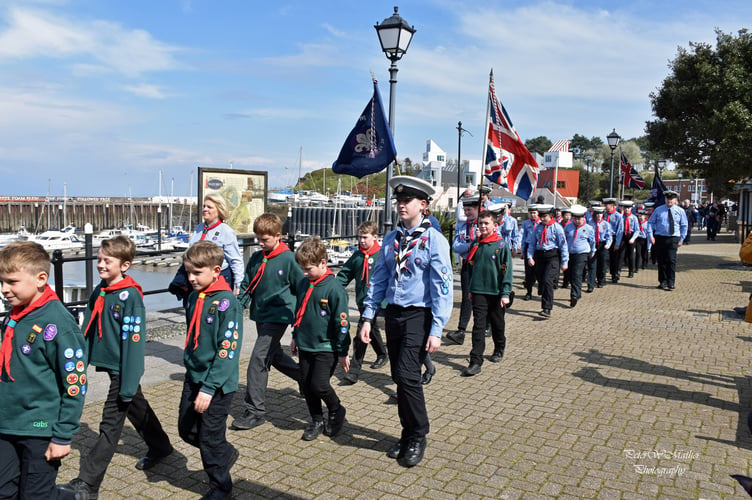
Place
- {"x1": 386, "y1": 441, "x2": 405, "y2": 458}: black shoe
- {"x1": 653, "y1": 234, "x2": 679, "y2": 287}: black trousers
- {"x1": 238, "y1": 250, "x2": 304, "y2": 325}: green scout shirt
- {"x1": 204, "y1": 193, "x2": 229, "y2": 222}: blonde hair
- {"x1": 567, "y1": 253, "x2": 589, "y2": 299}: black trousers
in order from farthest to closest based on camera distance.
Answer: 1. {"x1": 653, "y1": 234, "x2": 679, "y2": 287}: black trousers
2. {"x1": 567, "y1": 253, "x2": 589, "y2": 299}: black trousers
3. {"x1": 204, "y1": 193, "x2": 229, "y2": 222}: blonde hair
4. {"x1": 238, "y1": 250, "x2": 304, "y2": 325}: green scout shirt
5. {"x1": 386, "y1": 441, "x2": 405, "y2": 458}: black shoe

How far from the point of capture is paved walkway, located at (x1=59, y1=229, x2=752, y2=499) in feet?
13.8

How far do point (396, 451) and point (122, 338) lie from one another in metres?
2.13

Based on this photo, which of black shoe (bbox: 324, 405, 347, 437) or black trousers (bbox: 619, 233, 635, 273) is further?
black trousers (bbox: 619, 233, 635, 273)

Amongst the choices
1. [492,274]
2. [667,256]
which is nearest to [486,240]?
[492,274]

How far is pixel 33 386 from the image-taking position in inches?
121

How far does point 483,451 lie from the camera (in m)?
4.81

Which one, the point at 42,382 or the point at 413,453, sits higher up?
the point at 42,382

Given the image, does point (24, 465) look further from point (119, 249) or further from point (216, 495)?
point (119, 249)

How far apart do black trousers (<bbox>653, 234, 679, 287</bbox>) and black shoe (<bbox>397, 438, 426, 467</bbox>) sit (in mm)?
11284

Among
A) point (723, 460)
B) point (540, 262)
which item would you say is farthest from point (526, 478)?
point (540, 262)

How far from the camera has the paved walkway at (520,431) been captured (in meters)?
4.20

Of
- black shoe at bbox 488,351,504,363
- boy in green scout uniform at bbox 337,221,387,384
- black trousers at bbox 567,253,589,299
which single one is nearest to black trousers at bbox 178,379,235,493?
boy in green scout uniform at bbox 337,221,387,384

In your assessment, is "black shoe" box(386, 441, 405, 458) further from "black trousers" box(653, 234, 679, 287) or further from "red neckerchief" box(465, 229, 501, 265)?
"black trousers" box(653, 234, 679, 287)

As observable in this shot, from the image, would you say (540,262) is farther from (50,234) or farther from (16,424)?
(50,234)
